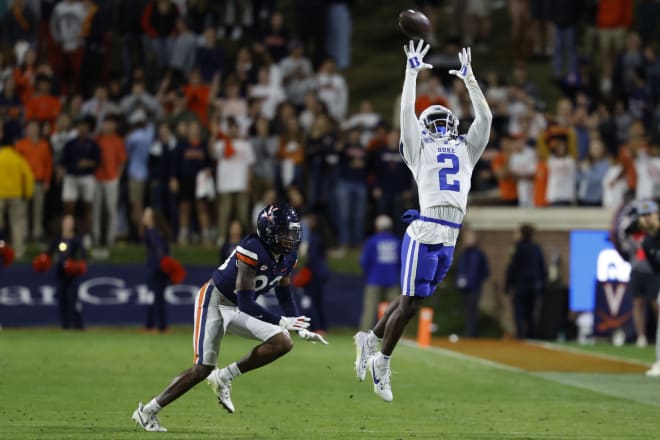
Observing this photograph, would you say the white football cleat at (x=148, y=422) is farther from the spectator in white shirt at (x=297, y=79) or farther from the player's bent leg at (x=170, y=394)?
the spectator in white shirt at (x=297, y=79)

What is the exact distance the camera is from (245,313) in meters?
10.3

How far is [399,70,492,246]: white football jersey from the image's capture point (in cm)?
1139

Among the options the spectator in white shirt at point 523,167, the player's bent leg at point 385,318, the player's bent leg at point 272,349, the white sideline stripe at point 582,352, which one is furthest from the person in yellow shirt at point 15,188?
the player's bent leg at point 272,349

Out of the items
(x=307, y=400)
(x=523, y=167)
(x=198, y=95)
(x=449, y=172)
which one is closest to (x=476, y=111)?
(x=449, y=172)

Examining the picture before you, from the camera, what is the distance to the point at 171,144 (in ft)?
77.1

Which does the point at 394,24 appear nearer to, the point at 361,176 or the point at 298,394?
the point at 361,176

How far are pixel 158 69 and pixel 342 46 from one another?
13.2ft

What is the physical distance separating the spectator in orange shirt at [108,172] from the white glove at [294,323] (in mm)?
13653

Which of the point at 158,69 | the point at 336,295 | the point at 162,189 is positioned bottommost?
the point at 336,295

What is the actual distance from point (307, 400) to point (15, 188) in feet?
36.4

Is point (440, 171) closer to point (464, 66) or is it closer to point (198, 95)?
point (464, 66)

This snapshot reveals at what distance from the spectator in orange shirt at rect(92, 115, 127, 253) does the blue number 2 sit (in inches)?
500

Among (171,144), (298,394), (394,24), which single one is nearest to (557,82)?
(394,24)

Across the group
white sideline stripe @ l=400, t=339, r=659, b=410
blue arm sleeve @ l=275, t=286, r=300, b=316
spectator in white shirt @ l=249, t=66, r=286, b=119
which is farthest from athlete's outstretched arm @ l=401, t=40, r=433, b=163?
spectator in white shirt @ l=249, t=66, r=286, b=119
